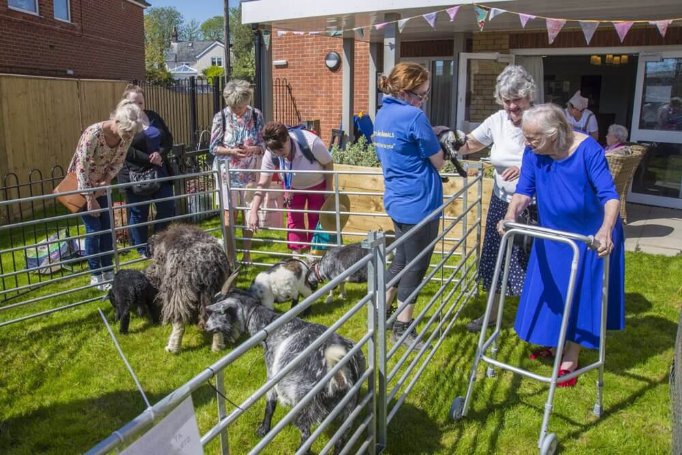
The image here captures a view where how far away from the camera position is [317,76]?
1340cm

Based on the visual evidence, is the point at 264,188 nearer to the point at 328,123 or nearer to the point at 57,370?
the point at 57,370

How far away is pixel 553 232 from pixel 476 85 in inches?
328

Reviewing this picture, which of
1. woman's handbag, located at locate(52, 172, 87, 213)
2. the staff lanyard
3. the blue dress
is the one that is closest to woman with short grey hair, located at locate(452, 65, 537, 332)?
the blue dress

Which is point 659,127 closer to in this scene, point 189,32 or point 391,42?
point 391,42

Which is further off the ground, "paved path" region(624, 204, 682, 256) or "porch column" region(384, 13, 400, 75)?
"porch column" region(384, 13, 400, 75)

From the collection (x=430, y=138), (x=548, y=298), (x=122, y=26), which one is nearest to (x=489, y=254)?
(x=548, y=298)

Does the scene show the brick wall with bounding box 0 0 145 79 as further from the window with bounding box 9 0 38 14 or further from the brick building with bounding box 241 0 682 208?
the brick building with bounding box 241 0 682 208

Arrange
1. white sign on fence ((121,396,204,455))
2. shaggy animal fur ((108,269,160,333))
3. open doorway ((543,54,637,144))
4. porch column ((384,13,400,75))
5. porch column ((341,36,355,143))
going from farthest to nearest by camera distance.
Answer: open doorway ((543,54,637,144))
porch column ((341,36,355,143))
porch column ((384,13,400,75))
shaggy animal fur ((108,269,160,333))
white sign on fence ((121,396,204,455))

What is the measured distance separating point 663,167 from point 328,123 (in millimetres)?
7169

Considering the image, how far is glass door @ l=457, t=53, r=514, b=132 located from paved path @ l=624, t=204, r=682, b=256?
3.24 meters

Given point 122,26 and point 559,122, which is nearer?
point 559,122

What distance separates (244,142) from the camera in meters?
6.12

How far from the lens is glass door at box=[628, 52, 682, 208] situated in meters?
8.84

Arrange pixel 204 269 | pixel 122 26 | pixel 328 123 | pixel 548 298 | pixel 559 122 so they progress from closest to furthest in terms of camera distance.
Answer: pixel 559 122 → pixel 548 298 → pixel 204 269 → pixel 328 123 → pixel 122 26
